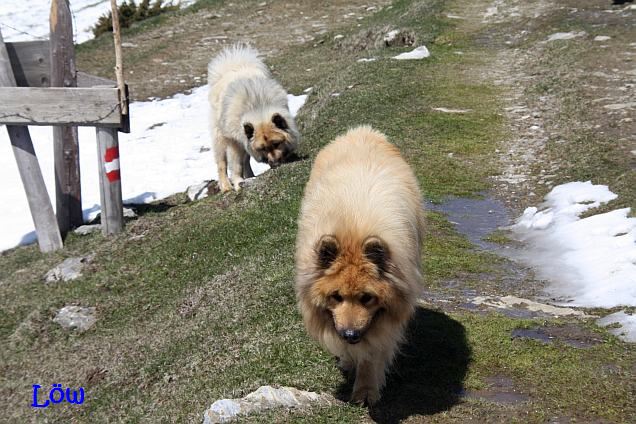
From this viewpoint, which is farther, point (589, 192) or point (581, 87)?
point (581, 87)

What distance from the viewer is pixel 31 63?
43.2 ft

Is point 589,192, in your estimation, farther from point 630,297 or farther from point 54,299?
point 54,299

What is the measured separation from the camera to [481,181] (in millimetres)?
12156

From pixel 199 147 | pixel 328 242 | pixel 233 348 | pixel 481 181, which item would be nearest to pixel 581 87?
pixel 481 181

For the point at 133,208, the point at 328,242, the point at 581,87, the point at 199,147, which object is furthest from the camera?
the point at 199,147

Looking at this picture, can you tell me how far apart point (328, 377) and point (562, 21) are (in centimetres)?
1762

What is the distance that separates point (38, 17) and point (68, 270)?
89.5 ft

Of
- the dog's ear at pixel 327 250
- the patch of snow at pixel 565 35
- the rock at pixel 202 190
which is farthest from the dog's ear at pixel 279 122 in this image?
the patch of snow at pixel 565 35

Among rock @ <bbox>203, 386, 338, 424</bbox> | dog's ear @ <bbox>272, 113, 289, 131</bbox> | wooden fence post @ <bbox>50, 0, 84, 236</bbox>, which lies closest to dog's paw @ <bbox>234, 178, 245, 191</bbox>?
dog's ear @ <bbox>272, 113, 289, 131</bbox>

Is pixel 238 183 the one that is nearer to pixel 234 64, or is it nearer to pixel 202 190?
pixel 202 190

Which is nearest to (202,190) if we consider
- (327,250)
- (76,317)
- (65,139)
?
(65,139)

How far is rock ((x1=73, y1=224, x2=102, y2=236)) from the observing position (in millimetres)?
13454

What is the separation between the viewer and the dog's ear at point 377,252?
5223mm

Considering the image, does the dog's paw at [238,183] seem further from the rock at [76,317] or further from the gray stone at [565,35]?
the gray stone at [565,35]
